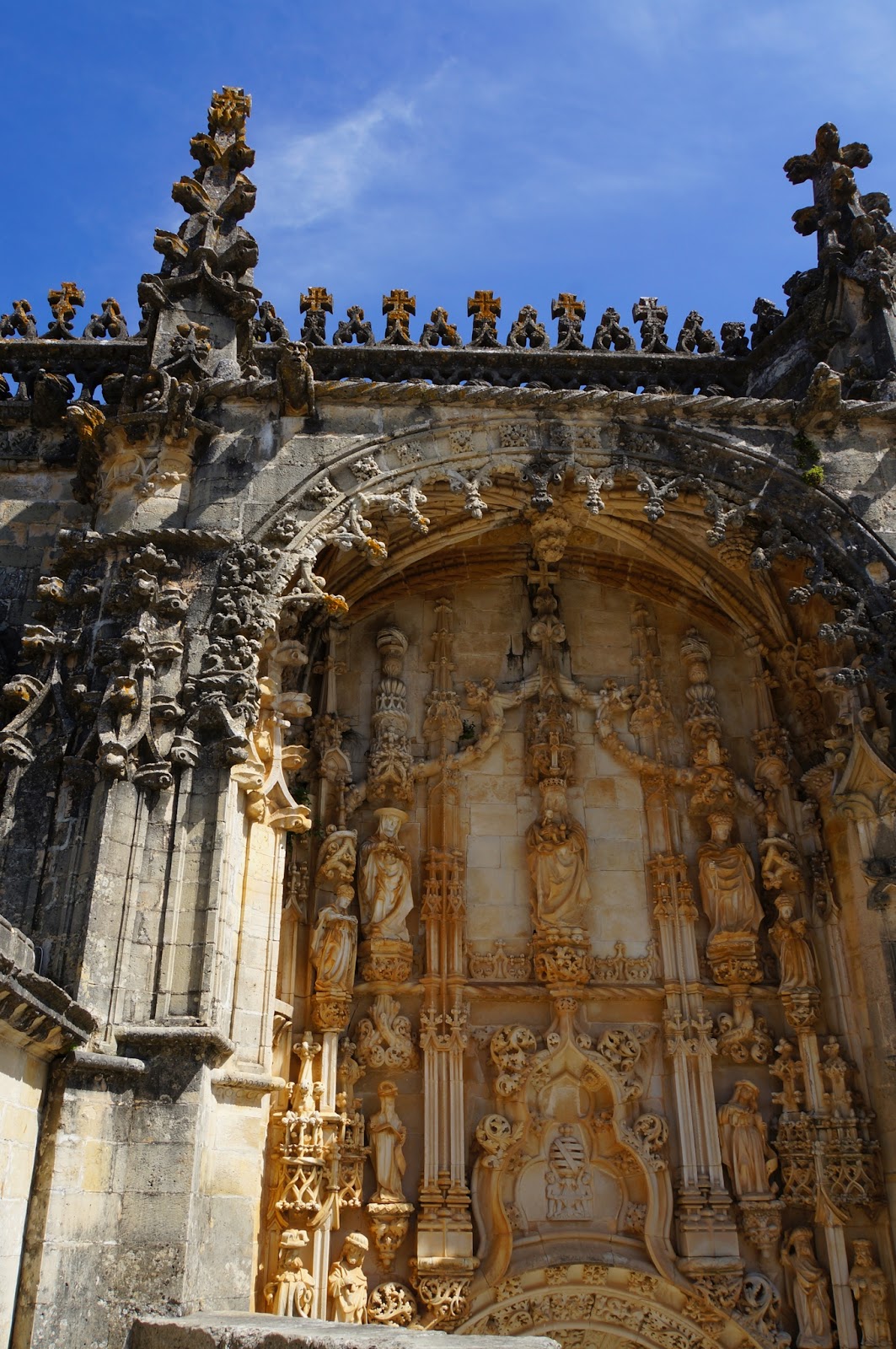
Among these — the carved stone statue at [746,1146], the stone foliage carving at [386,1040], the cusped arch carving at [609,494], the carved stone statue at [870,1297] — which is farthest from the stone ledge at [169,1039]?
the carved stone statue at [870,1297]

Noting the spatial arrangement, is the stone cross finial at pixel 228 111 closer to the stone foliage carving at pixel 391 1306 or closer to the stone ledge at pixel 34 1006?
the stone ledge at pixel 34 1006

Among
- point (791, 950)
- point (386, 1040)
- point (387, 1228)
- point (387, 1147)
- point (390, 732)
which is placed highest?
point (390, 732)

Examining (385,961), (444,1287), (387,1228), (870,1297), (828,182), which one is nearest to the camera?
(870,1297)

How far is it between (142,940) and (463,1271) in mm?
3506

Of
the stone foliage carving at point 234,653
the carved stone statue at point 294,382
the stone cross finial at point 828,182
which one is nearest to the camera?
the stone foliage carving at point 234,653

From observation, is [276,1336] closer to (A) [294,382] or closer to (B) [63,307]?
(A) [294,382]

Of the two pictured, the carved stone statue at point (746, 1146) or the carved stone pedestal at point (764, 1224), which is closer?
the carved stone pedestal at point (764, 1224)

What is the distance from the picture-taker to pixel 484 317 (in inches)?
463

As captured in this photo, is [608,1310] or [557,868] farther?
[557,868]

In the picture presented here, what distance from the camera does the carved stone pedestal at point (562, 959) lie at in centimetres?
966

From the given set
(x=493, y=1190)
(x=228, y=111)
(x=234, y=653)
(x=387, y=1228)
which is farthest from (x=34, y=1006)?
(x=228, y=111)

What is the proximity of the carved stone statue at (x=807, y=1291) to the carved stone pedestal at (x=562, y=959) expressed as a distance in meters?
2.39

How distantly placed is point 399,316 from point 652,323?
246cm

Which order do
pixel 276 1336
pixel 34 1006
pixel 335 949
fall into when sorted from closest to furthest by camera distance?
1. pixel 276 1336
2. pixel 34 1006
3. pixel 335 949
